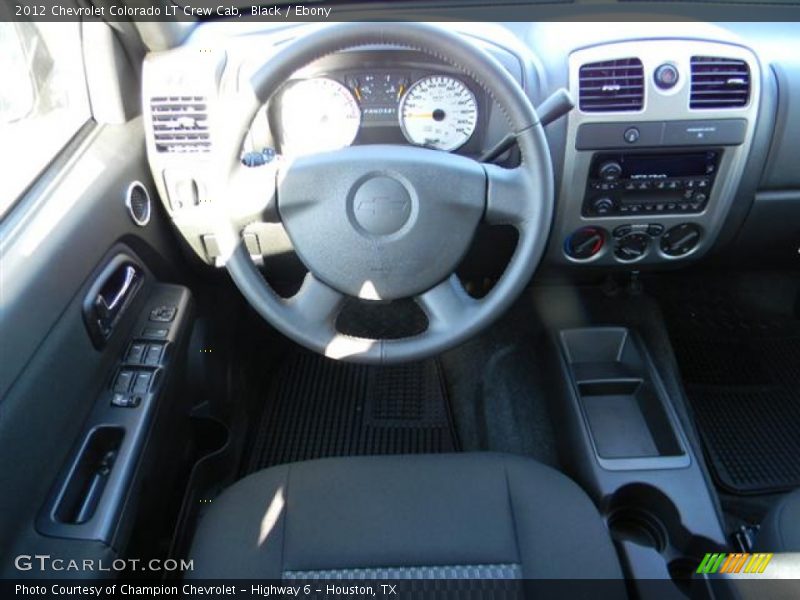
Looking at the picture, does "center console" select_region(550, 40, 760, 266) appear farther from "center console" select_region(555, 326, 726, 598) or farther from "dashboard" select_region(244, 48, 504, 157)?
"center console" select_region(555, 326, 726, 598)

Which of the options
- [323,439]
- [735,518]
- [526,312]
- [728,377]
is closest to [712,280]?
[728,377]

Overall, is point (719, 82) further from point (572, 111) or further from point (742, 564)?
point (742, 564)

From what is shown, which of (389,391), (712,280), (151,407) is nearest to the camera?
(151,407)

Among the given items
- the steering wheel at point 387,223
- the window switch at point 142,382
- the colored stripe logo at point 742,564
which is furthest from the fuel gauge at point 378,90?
the colored stripe logo at point 742,564

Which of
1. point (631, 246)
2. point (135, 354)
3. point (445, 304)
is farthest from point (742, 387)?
point (135, 354)

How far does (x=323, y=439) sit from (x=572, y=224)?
90 cm

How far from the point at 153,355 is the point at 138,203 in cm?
34

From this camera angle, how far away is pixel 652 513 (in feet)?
4.68

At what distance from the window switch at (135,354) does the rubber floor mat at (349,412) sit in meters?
0.55

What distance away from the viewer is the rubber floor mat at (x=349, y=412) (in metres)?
1.85

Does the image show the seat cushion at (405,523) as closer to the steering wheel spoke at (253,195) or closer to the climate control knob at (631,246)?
the steering wheel spoke at (253,195)

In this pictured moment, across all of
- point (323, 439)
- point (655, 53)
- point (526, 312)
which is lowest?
point (323, 439)

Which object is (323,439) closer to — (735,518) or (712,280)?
(735,518)

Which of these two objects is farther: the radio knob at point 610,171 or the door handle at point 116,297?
the radio knob at point 610,171
